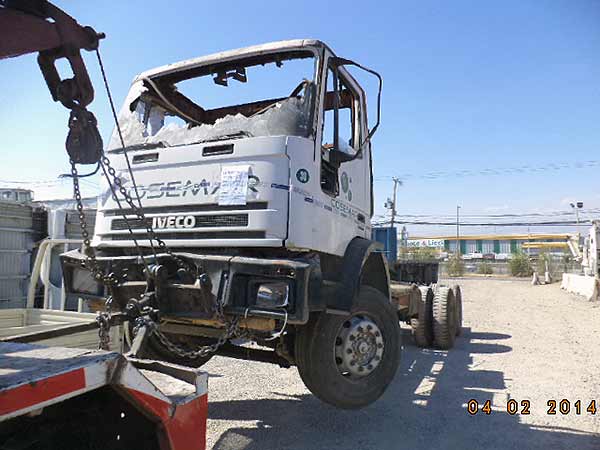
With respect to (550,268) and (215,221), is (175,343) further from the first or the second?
(550,268)

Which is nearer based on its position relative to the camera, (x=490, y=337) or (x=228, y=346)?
(x=228, y=346)

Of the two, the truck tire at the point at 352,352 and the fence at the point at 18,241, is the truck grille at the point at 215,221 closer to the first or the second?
the truck tire at the point at 352,352

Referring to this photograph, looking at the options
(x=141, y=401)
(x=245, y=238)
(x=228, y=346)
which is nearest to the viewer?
A: (x=141, y=401)

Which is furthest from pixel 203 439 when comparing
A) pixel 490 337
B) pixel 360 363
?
pixel 490 337

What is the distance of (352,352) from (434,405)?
1769mm

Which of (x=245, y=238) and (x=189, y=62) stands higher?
(x=189, y=62)

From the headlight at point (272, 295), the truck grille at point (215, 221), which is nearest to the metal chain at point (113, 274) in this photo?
the truck grille at point (215, 221)

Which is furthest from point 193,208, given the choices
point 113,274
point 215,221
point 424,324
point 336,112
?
point 424,324

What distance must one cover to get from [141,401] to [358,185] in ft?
10.7

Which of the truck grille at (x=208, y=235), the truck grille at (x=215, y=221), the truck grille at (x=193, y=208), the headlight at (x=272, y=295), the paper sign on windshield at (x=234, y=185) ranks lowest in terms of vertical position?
the headlight at (x=272, y=295)

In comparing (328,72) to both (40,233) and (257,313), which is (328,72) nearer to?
(257,313)

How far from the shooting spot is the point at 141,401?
2281 mm

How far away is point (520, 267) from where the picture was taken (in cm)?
4322
